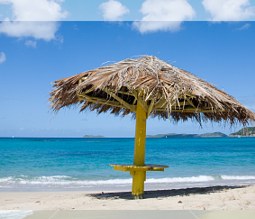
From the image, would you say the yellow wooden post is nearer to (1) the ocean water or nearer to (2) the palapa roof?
(2) the palapa roof

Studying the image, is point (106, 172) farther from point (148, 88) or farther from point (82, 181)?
point (148, 88)

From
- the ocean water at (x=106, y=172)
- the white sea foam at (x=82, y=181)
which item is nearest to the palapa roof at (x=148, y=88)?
the ocean water at (x=106, y=172)

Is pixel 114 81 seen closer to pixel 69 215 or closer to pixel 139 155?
pixel 139 155

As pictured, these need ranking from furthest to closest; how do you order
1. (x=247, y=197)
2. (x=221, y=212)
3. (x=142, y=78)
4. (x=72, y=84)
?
(x=72, y=84)
(x=142, y=78)
(x=247, y=197)
(x=221, y=212)

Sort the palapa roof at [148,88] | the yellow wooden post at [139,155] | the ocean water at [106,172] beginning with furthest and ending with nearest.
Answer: the ocean water at [106,172] → the yellow wooden post at [139,155] → the palapa roof at [148,88]

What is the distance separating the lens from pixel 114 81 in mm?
6570

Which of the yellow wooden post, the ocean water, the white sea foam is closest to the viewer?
the yellow wooden post

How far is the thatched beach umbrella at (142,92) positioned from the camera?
21.4ft

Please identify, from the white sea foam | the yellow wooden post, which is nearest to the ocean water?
the white sea foam

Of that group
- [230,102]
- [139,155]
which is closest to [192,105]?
[230,102]

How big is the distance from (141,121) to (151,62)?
1016 millimetres

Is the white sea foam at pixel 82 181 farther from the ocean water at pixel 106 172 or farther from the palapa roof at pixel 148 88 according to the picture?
the palapa roof at pixel 148 88

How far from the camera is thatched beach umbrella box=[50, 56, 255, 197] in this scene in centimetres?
653


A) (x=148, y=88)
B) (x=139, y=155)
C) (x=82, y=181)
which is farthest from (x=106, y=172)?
(x=148, y=88)
